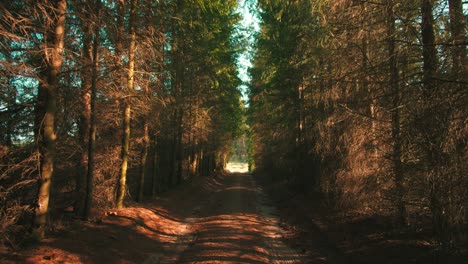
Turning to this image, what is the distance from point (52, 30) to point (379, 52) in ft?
27.1

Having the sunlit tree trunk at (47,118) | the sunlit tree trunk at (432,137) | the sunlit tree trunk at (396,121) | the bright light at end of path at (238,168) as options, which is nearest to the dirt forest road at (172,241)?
the sunlit tree trunk at (47,118)

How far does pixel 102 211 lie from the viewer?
12.5 meters

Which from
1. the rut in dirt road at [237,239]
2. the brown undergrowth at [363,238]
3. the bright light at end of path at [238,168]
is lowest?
the rut in dirt road at [237,239]

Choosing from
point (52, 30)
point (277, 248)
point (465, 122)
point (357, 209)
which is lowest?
point (277, 248)

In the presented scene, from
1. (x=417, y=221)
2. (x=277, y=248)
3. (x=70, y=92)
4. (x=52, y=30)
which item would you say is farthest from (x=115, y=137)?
(x=417, y=221)

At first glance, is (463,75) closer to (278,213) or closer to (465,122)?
(465,122)

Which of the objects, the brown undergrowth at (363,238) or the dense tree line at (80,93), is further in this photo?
the dense tree line at (80,93)

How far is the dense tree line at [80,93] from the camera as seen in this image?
25.3ft

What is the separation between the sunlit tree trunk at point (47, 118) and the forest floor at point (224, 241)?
652mm

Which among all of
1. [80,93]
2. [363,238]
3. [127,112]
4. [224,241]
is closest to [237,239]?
[224,241]

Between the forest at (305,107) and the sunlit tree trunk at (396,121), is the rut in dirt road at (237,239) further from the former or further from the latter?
the sunlit tree trunk at (396,121)

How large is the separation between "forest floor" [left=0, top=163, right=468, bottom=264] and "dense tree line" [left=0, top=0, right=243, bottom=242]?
2.78 feet

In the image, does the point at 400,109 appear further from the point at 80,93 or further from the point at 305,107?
the point at 305,107

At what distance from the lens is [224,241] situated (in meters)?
9.99
